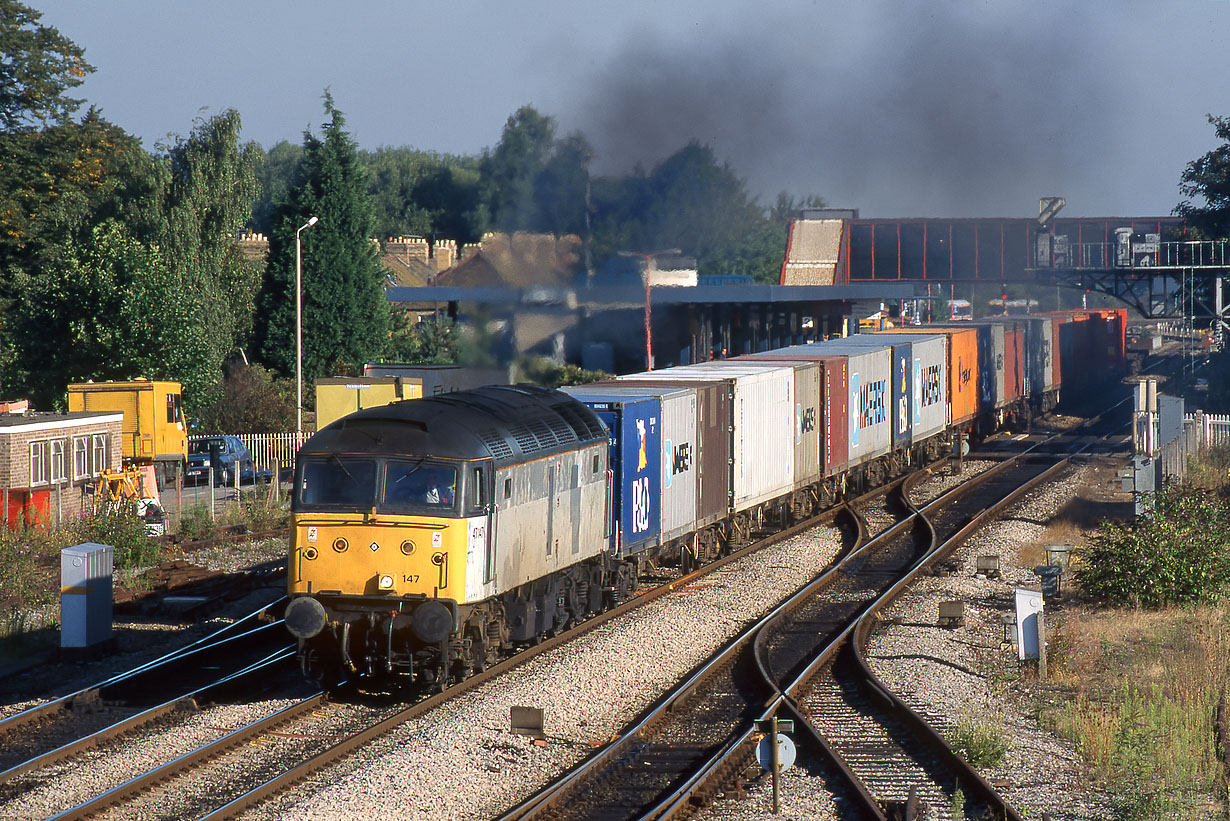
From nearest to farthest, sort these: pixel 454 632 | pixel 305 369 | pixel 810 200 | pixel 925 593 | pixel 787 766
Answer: pixel 787 766 < pixel 454 632 < pixel 925 593 < pixel 305 369 < pixel 810 200

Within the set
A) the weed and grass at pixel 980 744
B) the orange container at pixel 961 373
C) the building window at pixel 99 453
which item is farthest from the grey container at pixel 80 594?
the orange container at pixel 961 373

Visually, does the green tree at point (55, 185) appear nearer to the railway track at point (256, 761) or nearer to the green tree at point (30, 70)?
the green tree at point (30, 70)

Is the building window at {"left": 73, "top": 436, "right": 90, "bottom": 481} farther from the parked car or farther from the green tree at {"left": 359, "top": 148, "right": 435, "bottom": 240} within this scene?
the green tree at {"left": 359, "top": 148, "right": 435, "bottom": 240}

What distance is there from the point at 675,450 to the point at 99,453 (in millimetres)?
14334

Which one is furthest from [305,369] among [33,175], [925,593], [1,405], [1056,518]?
[925,593]

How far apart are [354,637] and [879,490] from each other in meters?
21.9

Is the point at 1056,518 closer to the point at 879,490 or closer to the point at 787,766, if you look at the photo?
the point at 879,490

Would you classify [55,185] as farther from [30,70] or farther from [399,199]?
[399,199]

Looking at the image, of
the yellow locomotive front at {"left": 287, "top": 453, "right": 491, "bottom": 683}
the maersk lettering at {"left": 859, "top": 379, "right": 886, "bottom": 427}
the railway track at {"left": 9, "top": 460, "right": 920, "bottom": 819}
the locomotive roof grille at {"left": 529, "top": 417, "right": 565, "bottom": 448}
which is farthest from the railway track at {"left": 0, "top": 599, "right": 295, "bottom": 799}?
the maersk lettering at {"left": 859, "top": 379, "right": 886, "bottom": 427}

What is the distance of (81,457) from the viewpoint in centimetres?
2841

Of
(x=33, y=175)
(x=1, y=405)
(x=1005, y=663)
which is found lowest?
(x=1005, y=663)

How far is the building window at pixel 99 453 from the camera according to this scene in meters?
28.9

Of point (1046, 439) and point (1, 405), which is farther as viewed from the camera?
point (1046, 439)

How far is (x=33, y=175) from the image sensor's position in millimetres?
56469
